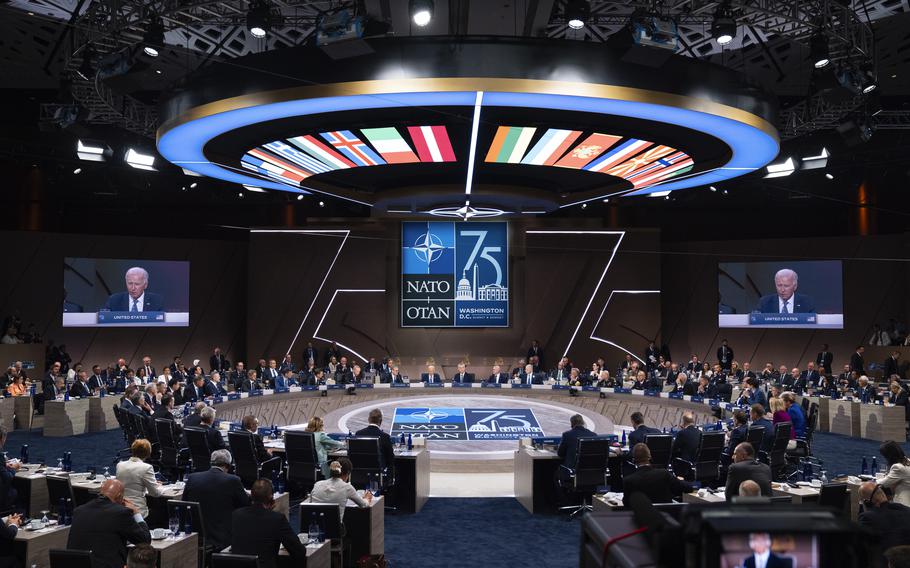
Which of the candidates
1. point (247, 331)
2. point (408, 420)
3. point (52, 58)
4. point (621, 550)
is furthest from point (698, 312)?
point (621, 550)

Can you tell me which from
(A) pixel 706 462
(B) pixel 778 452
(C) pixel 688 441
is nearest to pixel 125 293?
(C) pixel 688 441

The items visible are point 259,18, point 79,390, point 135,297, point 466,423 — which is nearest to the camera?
point 259,18

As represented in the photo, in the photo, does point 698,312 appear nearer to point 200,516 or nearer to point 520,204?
point 520,204

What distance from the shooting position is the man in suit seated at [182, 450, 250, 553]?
5.44m

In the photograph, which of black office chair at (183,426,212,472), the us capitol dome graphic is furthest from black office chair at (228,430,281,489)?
the us capitol dome graphic

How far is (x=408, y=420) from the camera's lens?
12.4 meters

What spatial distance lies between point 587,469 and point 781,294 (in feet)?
47.8

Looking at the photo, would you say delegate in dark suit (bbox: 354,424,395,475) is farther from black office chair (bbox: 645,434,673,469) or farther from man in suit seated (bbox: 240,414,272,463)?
black office chair (bbox: 645,434,673,469)

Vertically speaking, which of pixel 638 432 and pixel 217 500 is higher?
pixel 638 432

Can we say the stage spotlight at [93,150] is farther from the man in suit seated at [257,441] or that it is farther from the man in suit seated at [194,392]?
the man in suit seated at [257,441]

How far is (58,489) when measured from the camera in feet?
20.9

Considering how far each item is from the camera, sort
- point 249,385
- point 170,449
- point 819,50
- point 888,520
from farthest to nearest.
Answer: point 249,385
point 819,50
point 170,449
point 888,520

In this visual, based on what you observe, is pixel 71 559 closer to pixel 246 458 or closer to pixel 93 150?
pixel 246 458

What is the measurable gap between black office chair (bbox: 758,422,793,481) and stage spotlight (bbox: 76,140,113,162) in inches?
543
